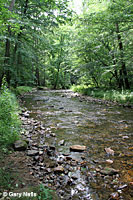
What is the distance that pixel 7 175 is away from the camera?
7.84ft

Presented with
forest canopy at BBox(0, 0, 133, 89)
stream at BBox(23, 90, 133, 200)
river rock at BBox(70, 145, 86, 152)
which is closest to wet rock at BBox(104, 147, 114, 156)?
stream at BBox(23, 90, 133, 200)

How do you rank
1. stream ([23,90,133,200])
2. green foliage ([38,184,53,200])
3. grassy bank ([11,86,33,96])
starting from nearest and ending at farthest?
green foliage ([38,184,53,200]) < stream ([23,90,133,200]) < grassy bank ([11,86,33,96])

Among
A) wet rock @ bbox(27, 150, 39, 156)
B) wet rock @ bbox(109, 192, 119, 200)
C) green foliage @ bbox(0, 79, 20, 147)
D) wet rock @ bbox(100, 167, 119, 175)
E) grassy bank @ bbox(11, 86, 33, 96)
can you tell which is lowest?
wet rock @ bbox(109, 192, 119, 200)

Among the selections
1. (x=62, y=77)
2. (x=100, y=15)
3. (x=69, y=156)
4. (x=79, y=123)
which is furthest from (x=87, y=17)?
(x=62, y=77)

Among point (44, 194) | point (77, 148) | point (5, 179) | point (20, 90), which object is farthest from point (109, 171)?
point (20, 90)

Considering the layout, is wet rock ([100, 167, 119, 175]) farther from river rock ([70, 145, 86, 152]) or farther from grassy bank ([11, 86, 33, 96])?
grassy bank ([11, 86, 33, 96])

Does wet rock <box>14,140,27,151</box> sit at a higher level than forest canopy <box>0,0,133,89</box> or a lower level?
lower

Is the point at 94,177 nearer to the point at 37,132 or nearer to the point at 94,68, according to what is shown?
the point at 37,132

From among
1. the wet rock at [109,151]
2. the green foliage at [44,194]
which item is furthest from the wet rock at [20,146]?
the wet rock at [109,151]

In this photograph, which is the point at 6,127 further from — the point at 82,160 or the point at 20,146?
the point at 82,160

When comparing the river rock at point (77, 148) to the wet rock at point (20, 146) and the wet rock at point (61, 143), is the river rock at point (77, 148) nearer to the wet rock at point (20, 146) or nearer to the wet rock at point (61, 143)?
the wet rock at point (61, 143)

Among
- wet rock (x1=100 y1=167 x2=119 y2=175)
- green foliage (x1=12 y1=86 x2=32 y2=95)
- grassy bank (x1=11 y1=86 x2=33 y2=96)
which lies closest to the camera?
wet rock (x1=100 y1=167 x2=119 y2=175)

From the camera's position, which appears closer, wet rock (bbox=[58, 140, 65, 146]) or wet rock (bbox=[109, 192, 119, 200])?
wet rock (bbox=[109, 192, 119, 200])

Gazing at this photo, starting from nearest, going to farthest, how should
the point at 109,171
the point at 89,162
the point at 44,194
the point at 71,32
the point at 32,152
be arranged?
the point at 44,194
the point at 109,171
the point at 89,162
the point at 32,152
the point at 71,32
